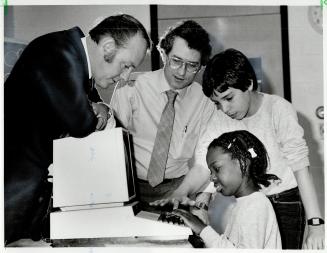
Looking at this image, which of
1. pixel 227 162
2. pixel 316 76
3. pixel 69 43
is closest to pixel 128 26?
pixel 69 43

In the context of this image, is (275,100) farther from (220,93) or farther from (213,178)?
(213,178)

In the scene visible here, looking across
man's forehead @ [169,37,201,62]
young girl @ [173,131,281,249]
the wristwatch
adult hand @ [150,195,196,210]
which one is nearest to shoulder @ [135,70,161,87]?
man's forehead @ [169,37,201,62]

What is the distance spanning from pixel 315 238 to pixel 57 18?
140cm

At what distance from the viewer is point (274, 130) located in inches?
70.2

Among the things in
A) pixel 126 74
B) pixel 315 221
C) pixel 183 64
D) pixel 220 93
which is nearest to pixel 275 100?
pixel 220 93

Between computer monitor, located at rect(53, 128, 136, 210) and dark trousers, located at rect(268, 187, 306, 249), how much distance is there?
59 cm

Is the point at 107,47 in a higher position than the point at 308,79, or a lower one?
higher

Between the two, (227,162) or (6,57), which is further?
(6,57)

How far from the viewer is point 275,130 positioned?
1.79 m

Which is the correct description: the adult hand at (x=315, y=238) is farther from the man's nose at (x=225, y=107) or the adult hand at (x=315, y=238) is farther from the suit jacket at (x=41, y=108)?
the suit jacket at (x=41, y=108)

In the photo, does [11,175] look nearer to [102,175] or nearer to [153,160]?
[102,175]

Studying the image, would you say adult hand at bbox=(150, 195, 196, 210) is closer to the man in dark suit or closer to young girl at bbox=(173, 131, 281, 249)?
young girl at bbox=(173, 131, 281, 249)

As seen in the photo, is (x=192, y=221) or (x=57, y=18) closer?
(x=192, y=221)

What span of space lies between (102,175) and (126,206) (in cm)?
16
